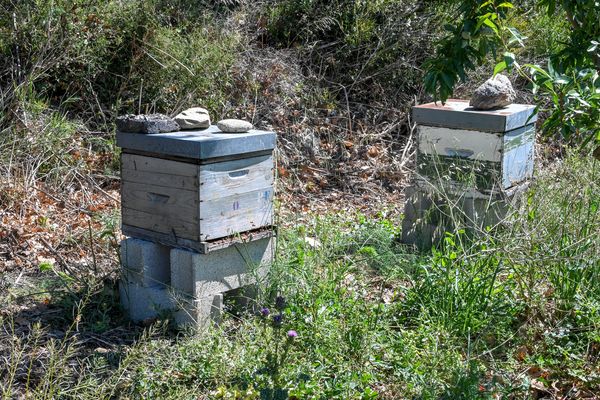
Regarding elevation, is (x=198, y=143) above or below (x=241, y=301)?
above

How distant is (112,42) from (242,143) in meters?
3.83

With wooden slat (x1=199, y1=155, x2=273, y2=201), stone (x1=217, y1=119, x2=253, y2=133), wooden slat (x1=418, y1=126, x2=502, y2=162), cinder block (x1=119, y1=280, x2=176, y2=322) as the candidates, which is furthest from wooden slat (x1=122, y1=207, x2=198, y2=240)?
wooden slat (x1=418, y1=126, x2=502, y2=162)

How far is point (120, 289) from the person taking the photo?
4891 millimetres

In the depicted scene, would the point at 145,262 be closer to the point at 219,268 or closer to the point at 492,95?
the point at 219,268

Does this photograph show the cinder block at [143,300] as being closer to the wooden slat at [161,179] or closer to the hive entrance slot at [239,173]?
the wooden slat at [161,179]

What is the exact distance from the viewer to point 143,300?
15.6 ft

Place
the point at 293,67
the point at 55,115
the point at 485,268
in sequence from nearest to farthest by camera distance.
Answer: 1. the point at 485,268
2. the point at 55,115
3. the point at 293,67

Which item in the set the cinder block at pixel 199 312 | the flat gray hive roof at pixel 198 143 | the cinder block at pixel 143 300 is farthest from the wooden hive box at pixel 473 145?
the cinder block at pixel 143 300

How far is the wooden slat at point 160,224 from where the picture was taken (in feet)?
14.7

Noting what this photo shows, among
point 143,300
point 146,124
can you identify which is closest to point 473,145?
point 146,124

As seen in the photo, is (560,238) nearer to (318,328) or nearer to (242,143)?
(318,328)

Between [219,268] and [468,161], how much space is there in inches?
82.5

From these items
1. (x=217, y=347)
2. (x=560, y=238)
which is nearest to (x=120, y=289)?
(x=217, y=347)

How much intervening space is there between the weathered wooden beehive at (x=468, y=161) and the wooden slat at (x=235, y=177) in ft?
4.37
